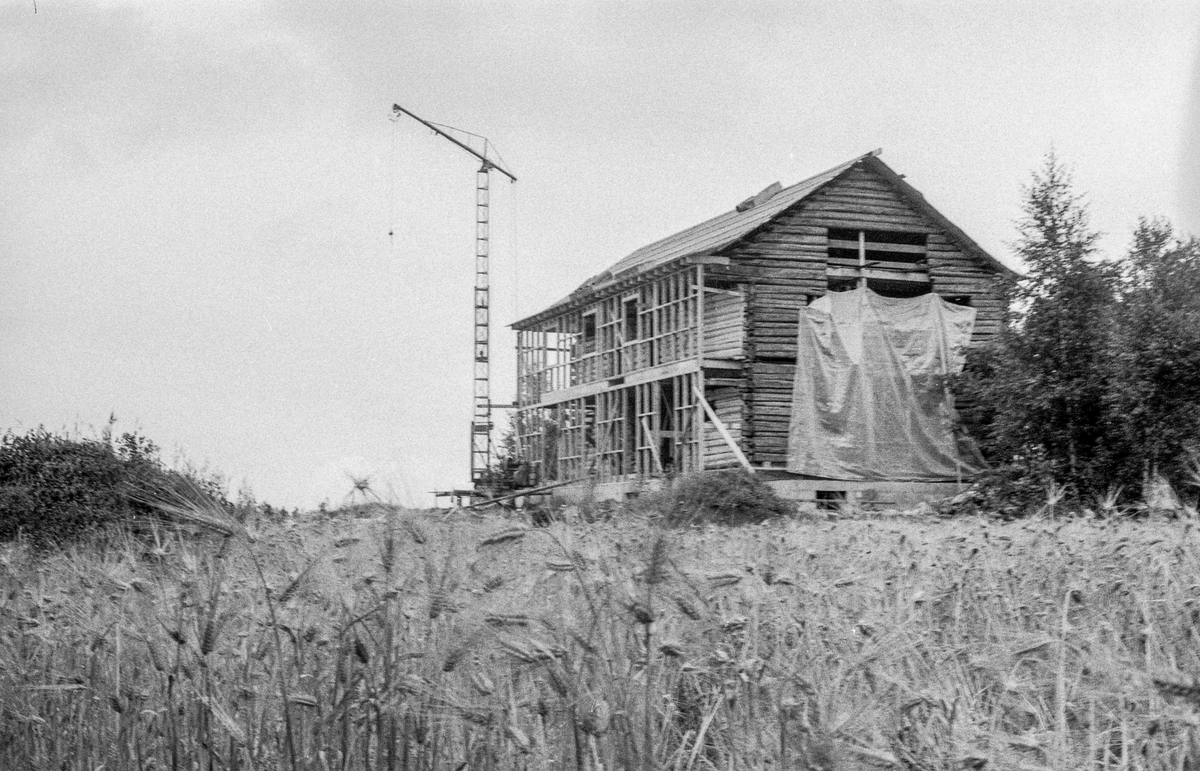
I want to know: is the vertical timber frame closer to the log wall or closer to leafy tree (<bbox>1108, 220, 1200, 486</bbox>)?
the log wall

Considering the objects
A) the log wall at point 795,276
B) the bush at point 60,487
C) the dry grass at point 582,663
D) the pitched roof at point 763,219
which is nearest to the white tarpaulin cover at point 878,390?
the log wall at point 795,276

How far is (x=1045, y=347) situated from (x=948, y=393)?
14.2 feet

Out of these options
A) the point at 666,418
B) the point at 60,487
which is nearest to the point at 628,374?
the point at 666,418

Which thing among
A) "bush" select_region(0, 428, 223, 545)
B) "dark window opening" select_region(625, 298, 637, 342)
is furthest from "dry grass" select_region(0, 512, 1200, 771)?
"dark window opening" select_region(625, 298, 637, 342)

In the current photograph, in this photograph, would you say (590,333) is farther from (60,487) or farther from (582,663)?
(582,663)

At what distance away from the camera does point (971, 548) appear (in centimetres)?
761

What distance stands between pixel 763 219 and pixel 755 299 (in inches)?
62.3

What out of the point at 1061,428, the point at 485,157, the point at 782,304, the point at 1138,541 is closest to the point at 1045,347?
the point at 1061,428

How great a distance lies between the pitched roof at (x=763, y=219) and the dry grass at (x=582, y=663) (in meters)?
21.0

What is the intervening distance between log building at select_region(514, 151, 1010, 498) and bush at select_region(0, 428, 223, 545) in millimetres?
12159

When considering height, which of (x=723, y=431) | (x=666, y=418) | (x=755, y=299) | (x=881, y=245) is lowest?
(x=723, y=431)

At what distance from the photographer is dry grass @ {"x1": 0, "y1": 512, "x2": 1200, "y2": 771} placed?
3777mm

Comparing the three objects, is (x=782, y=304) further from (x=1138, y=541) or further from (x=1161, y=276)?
(x=1138, y=541)

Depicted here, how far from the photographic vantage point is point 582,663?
3734 millimetres
